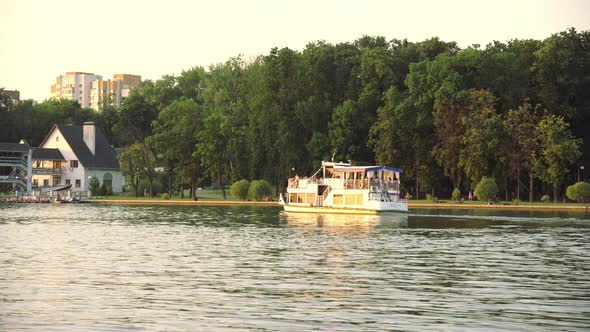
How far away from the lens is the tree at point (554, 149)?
112m

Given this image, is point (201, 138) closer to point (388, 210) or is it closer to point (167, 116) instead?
point (167, 116)

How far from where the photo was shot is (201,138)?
447 ft

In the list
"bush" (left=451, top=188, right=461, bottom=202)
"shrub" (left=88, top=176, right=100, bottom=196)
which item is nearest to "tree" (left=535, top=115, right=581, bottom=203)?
"bush" (left=451, top=188, right=461, bottom=202)

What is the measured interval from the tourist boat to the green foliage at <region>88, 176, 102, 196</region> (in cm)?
4984

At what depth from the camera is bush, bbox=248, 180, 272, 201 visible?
127 metres

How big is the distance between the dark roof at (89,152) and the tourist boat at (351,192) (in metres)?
53.2

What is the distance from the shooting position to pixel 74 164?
152 m

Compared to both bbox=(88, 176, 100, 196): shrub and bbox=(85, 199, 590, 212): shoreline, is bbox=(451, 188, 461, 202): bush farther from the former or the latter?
bbox=(88, 176, 100, 196): shrub

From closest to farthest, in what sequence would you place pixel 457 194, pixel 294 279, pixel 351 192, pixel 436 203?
1. pixel 294 279
2. pixel 351 192
3. pixel 457 194
4. pixel 436 203

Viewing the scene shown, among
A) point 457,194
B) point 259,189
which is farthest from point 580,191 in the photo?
point 259,189

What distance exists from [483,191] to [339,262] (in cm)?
6885

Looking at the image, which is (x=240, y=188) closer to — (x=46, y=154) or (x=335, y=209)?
(x=335, y=209)

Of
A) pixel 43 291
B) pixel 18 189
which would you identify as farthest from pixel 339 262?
pixel 18 189

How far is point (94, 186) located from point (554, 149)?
6967 centimetres
